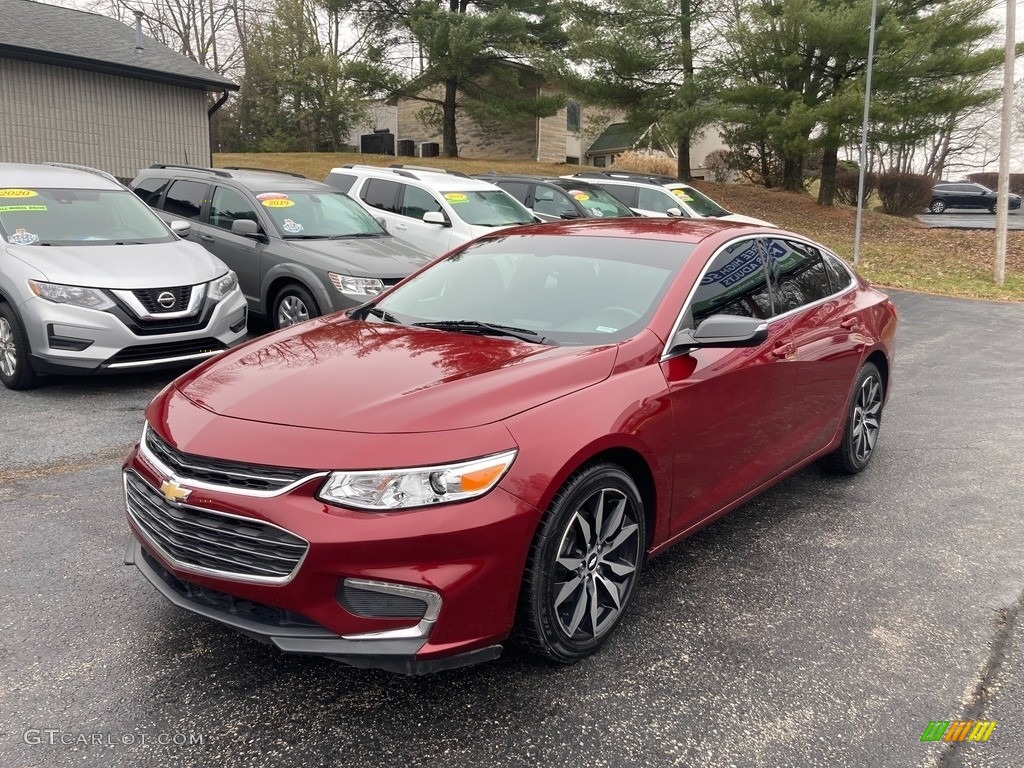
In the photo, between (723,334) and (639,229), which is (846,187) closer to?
(639,229)

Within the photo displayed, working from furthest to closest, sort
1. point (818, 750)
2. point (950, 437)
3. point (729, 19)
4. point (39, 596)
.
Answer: point (729, 19) → point (950, 437) → point (39, 596) → point (818, 750)

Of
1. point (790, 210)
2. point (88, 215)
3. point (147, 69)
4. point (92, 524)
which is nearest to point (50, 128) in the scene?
point (147, 69)

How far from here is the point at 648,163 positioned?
127ft

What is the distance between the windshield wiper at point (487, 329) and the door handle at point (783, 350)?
131 cm

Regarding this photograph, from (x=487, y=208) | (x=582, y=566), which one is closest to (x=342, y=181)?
(x=487, y=208)

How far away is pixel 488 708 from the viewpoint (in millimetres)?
2926

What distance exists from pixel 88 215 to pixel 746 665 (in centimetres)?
697

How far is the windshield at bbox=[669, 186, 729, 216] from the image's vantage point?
16.6m

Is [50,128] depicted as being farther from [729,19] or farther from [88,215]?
[729,19]

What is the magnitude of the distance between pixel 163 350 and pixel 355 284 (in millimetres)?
1852

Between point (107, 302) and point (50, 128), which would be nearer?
point (107, 302)

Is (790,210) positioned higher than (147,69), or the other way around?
(147,69)

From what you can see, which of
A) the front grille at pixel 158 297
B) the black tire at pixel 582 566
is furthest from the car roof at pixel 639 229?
the front grille at pixel 158 297

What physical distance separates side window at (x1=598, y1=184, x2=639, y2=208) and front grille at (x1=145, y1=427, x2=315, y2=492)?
1448cm
